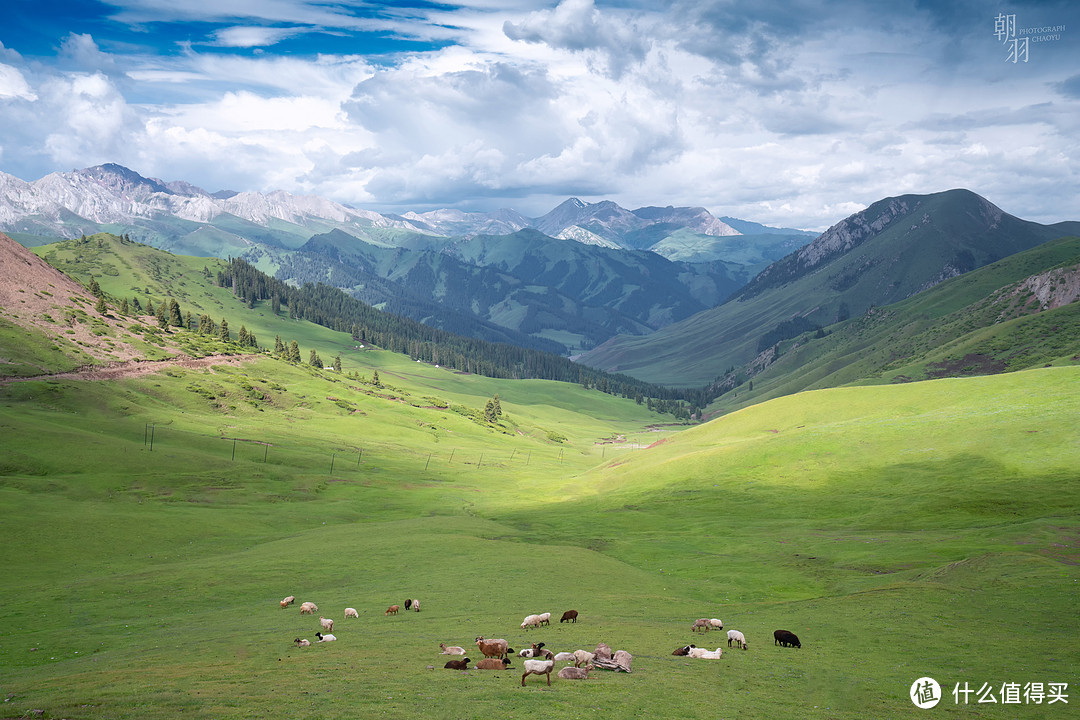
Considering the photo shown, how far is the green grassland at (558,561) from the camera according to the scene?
24.8 meters

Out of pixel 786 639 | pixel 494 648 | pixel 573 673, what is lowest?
pixel 494 648

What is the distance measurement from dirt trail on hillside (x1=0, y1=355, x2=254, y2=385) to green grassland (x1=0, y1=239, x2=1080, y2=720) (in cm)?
776

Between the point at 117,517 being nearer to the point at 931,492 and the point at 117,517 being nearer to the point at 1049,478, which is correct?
the point at 931,492

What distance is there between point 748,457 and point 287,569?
218 feet

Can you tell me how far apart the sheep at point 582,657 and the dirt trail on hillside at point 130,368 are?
14459 centimetres

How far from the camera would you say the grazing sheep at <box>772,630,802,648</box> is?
31922mm

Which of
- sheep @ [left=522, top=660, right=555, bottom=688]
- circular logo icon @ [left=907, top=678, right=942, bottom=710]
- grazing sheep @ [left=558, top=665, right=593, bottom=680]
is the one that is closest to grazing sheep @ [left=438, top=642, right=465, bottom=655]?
sheep @ [left=522, top=660, right=555, bottom=688]

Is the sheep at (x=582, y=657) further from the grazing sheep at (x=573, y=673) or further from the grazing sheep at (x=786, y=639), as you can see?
the grazing sheep at (x=786, y=639)

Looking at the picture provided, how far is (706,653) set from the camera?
30.2 m

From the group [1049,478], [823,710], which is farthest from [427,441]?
[823,710]

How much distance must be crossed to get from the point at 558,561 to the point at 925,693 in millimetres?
38014

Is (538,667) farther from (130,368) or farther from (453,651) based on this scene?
(130,368)

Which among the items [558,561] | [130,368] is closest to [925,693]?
[558,561]

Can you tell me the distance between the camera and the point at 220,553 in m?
67.5
